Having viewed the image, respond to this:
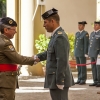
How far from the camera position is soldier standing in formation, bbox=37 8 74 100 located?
15.6ft

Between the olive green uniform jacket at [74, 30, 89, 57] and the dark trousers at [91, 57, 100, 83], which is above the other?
the olive green uniform jacket at [74, 30, 89, 57]

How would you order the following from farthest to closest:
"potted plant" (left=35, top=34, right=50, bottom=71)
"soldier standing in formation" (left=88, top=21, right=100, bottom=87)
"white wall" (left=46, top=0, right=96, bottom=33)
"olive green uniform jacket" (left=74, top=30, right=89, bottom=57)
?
"white wall" (left=46, top=0, right=96, bottom=33)
"potted plant" (left=35, top=34, right=50, bottom=71)
"olive green uniform jacket" (left=74, top=30, right=89, bottom=57)
"soldier standing in formation" (left=88, top=21, right=100, bottom=87)

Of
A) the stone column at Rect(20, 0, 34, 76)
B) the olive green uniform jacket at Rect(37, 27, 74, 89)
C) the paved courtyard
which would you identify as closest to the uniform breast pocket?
the olive green uniform jacket at Rect(37, 27, 74, 89)

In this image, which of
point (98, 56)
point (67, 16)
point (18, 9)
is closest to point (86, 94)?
point (98, 56)

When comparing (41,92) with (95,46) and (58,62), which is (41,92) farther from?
(58,62)

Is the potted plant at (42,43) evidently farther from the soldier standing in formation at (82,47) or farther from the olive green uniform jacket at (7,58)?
the olive green uniform jacket at (7,58)

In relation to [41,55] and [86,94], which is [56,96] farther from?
[86,94]

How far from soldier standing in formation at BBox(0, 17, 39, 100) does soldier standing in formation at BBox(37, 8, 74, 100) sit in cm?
39

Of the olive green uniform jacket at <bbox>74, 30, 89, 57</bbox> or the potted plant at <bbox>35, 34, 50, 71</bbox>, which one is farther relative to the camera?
the potted plant at <bbox>35, 34, 50, 71</bbox>

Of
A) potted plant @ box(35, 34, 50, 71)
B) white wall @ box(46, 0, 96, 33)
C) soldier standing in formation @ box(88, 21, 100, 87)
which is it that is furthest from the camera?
white wall @ box(46, 0, 96, 33)

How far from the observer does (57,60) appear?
4.76m

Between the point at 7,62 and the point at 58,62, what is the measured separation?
60 cm

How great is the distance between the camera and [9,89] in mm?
4891

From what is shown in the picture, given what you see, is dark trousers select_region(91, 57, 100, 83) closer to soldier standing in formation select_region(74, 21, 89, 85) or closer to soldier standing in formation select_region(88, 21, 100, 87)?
soldier standing in formation select_region(88, 21, 100, 87)
